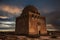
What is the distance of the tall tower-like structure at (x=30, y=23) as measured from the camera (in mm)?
23992

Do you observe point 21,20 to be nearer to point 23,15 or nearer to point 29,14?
point 23,15

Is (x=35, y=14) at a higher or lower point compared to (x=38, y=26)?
higher

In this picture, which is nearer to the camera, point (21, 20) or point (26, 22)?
point (26, 22)

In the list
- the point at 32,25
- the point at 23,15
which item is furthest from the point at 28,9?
the point at 32,25

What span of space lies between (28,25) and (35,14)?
322 cm

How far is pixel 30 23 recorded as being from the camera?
78.7ft

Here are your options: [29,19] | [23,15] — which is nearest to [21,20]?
[23,15]

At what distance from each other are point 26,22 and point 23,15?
7.37ft

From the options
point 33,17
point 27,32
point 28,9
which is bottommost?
point 27,32

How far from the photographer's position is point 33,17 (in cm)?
2459

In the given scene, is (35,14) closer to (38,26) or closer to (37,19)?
(37,19)

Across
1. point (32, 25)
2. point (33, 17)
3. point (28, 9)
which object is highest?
point (28, 9)

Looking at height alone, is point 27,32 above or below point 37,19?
below

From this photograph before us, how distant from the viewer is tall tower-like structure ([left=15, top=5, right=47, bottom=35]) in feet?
78.7
